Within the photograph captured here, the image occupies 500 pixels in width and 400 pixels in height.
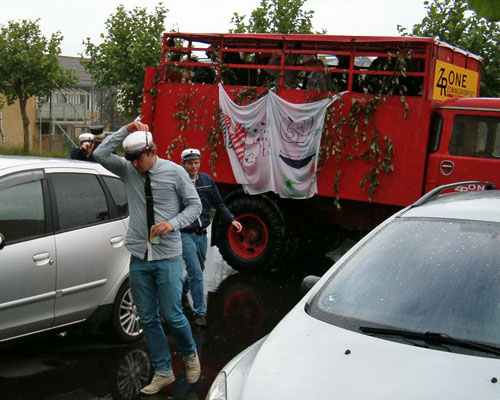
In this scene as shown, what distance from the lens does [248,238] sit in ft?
30.2

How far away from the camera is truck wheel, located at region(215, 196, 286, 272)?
29.3ft

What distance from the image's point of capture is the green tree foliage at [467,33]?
595 inches

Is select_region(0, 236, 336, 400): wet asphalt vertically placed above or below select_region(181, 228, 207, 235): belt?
below

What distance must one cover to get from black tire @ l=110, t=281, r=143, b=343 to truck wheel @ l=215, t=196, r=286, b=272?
3380 millimetres

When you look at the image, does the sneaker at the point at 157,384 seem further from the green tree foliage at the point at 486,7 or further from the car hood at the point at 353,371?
the green tree foliage at the point at 486,7

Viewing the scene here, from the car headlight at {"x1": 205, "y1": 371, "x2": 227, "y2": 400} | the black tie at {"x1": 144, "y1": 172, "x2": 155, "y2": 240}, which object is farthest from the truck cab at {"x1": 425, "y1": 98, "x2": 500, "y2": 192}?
the car headlight at {"x1": 205, "y1": 371, "x2": 227, "y2": 400}

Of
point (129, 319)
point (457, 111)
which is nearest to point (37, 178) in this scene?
point (129, 319)

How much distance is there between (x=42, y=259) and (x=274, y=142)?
4537 mm

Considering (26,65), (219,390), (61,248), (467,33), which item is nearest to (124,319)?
(61,248)

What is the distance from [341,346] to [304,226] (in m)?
6.44

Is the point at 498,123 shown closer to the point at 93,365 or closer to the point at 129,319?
the point at 129,319

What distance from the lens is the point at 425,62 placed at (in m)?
8.02

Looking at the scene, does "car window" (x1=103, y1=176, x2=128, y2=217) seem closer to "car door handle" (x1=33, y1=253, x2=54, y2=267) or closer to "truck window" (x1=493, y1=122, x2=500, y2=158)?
"car door handle" (x1=33, y1=253, x2=54, y2=267)

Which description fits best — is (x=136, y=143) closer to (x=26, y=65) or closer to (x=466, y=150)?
(x=466, y=150)
